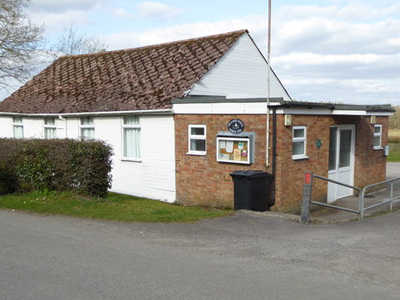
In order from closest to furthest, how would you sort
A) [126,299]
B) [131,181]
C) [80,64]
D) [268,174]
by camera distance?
[126,299]
[268,174]
[131,181]
[80,64]

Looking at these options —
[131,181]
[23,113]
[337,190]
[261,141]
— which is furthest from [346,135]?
[23,113]

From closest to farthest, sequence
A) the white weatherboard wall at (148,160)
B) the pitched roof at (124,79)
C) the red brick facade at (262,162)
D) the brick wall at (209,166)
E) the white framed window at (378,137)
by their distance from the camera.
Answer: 1. the red brick facade at (262,162)
2. the brick wall at (209,166)
3. the white weatherboard wall at (148,160)
4. the pitched roof at (124,79)
5. the white framed window at (378,137)

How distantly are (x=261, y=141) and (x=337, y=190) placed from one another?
3971 mm

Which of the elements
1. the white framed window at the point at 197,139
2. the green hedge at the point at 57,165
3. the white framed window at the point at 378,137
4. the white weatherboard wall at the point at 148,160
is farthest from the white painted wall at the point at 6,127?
the white framed window at the point at 378,137

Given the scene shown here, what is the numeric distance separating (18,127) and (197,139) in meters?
11.3

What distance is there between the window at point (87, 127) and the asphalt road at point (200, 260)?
757 cm

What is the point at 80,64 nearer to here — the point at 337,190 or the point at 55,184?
the point at 55,184

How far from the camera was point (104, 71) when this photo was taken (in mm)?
19703

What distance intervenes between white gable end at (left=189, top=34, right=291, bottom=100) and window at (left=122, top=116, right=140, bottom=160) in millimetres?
2323

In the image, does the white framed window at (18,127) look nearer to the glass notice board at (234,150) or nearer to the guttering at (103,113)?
the guttering at (103,113)

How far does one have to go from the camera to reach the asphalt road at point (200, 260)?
18.1ft

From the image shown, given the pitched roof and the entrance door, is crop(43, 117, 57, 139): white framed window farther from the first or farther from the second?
the entrance door

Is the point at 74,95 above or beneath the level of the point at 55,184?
above

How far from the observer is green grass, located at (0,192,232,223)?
995cm
